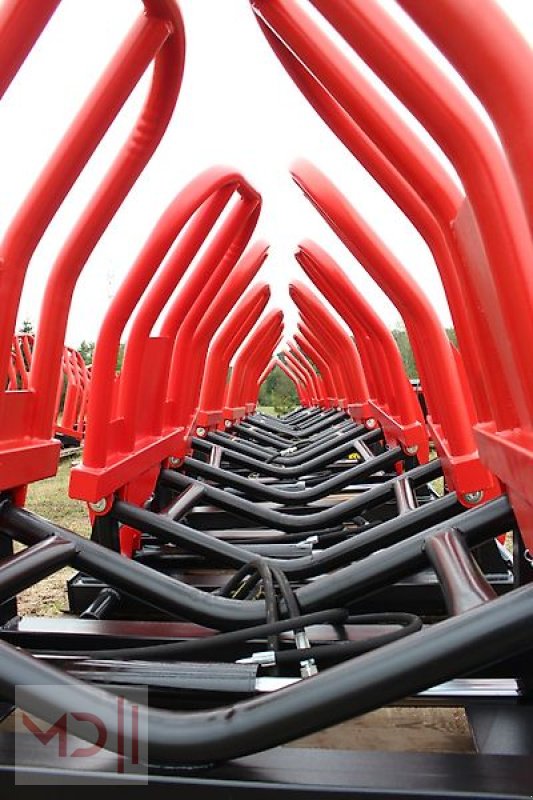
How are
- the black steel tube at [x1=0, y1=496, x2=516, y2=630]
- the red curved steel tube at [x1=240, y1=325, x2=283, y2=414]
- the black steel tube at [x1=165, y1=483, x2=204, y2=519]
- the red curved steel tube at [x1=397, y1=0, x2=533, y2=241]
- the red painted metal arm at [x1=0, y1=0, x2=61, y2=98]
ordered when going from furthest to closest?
the red curved steel tube at [x1=240, y1=325, x2=283, y2=414] < the black steel tube at [x1=165, y1=483, x2=204, y2=519] < the black steel tube at [x1=0, y1=496, x2=516, y2=630] < the red painted metal arm at [x1=0, y1=0, x2=61, y2=98] < the red curved steel tube at [x1=397, y1=0, x2=533, y2=241]

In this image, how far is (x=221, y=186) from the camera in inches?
109

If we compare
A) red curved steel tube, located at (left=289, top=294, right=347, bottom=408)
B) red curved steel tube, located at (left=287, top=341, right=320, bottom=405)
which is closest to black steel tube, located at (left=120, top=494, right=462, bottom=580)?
red curved steel tube, located at (left=289, top=294, right=347, bottom=408)

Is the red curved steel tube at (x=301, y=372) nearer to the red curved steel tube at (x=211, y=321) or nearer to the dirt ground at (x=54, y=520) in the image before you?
the dirt ground at (x=54, y=520)

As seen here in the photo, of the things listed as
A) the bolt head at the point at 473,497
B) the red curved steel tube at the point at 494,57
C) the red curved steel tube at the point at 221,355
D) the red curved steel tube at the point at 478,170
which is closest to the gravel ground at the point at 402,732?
the bolt head at the point at 473,497

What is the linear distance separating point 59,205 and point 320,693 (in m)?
1.33

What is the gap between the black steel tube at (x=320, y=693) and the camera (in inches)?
39.5

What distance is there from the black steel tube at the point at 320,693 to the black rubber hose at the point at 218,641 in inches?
16.9

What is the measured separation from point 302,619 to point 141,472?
4.01 feet

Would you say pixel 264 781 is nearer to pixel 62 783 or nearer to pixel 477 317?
pixel 62 783

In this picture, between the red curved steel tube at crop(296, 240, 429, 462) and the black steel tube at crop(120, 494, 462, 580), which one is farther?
the red curved steel tube at crop(296, 240, 429, 462)

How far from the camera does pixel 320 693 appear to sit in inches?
40.8

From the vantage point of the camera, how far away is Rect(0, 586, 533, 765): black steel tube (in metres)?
1.00

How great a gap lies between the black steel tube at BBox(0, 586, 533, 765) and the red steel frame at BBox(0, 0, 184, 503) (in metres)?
0.75

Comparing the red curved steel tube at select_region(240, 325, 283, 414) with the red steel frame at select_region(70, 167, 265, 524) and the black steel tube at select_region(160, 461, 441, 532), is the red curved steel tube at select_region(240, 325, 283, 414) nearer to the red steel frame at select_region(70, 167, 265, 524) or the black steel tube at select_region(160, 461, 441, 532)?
the red steel frame at select_region(70, 167, 265, 524)
